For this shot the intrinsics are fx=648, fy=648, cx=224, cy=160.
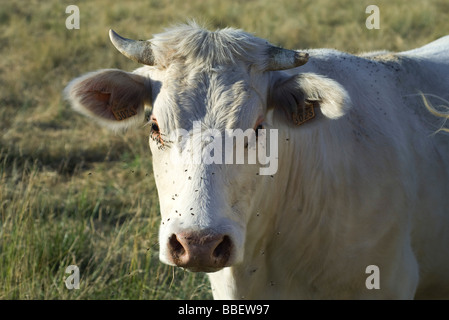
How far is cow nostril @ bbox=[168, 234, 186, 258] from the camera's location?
2939 millimetres

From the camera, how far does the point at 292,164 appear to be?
12.6 ft

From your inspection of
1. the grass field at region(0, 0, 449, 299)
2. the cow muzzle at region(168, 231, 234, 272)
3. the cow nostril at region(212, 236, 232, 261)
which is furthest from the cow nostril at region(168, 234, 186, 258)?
the grass field at region(0, 0, 449, 299)

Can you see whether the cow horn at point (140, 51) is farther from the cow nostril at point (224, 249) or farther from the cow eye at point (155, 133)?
the cow nostril at point (224, 249)

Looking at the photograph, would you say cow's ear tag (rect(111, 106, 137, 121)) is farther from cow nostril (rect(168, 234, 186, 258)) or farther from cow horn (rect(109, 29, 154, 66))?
cow nostril (rect(168, 234, 186, 258))

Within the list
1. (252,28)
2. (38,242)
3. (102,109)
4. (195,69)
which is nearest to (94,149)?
(38,242)

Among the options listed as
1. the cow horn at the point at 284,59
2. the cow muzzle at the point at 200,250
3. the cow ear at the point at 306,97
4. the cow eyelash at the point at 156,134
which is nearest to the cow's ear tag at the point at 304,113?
the cow ear at the point at 306,97

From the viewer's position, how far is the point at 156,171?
350 cm

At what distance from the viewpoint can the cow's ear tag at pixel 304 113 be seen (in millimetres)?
3527

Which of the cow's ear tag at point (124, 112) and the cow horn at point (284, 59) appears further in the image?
the cow's ear tag at point (124, 112)

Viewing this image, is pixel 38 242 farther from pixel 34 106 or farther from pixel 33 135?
pixel 34 106

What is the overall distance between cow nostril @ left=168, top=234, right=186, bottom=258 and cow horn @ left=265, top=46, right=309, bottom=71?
43.0 inches
